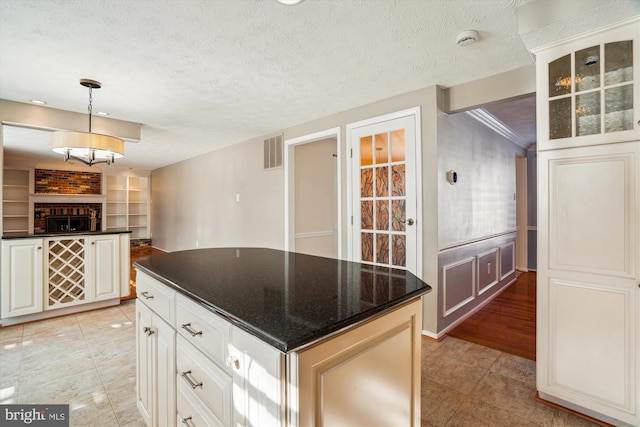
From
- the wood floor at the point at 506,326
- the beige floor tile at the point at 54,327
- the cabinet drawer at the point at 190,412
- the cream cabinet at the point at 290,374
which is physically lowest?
the beige floor tile at the point at 54,327

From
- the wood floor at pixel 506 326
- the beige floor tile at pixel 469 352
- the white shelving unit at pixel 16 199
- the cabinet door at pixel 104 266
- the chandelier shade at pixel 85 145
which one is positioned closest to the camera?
the beige floor tile at pixel 469 352

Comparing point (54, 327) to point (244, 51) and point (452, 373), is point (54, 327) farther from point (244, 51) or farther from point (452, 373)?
point (452, 373)

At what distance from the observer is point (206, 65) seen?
250 centimetres

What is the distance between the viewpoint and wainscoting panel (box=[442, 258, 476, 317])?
3009 mm

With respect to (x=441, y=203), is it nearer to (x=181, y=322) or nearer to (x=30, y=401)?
(x=181, y=322)

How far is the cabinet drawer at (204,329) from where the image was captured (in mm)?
986

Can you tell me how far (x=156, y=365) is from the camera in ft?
4.85

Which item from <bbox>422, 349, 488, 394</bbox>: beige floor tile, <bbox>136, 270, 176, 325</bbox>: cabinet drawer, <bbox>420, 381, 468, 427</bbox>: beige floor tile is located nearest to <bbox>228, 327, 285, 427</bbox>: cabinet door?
<bbox>136, 270, 176, 325</bbox>: cabinet drawer

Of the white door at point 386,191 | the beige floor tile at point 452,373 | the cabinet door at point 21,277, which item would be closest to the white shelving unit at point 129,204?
the cabinet door at point 21,277

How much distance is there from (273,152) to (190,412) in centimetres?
387

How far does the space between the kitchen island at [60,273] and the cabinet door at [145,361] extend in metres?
2.65

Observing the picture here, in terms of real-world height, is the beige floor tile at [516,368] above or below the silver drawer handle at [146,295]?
below

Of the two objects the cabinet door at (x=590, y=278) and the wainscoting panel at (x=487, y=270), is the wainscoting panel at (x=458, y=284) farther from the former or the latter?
the cabinet door at (x=590, y=278)

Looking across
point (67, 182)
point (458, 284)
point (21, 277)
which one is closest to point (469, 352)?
point (458, 284)
